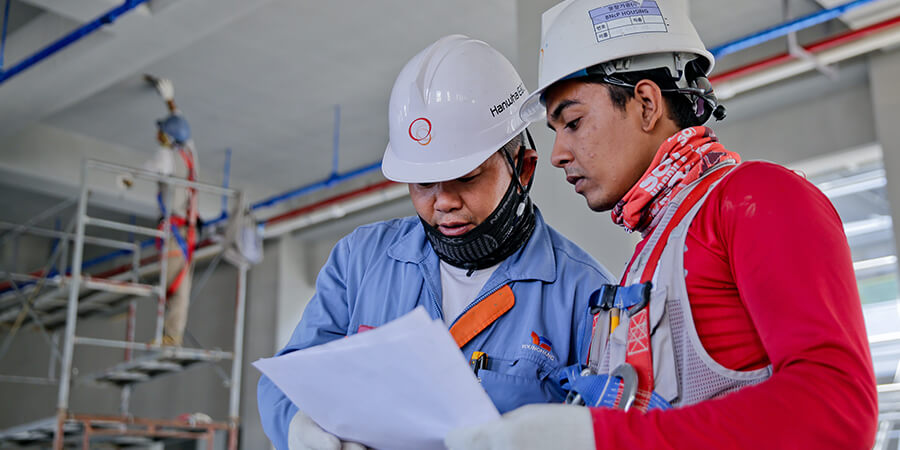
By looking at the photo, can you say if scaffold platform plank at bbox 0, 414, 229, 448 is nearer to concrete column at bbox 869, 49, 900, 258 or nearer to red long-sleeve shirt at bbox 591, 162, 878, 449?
concrete column at bbox 869, 49, 900, 258

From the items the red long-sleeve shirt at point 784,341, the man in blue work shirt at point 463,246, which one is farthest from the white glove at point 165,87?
the red long-sleeve shirt at point 784,341

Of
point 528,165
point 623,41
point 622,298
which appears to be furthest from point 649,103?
point 528,165

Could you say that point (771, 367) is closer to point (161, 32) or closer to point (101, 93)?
point (161, 32)

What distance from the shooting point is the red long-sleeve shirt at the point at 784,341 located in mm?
1176

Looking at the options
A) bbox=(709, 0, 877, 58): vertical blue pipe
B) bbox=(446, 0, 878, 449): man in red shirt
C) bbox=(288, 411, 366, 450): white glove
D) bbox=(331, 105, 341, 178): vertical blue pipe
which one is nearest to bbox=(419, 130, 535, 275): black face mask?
bbox=(446, 0, 878, 449): man in red shirt

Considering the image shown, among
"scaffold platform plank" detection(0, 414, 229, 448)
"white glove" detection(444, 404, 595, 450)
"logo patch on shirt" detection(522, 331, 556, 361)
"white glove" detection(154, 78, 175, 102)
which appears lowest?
"scaffold platform plank" detection(0, 414, 229, 448)

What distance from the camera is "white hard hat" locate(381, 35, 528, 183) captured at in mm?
2314

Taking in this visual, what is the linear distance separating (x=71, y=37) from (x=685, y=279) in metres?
6.63

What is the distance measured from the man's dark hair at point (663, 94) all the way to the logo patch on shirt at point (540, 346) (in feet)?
2.12

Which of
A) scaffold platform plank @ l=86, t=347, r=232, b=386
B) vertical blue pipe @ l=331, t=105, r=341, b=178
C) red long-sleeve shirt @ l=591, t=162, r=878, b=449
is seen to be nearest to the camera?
red long-sleeve shirt @ l=591, t=162, r=878, b=449

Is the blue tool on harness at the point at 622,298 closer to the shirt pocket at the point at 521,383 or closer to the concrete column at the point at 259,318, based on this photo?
the shirt pocket at the point at 521,383

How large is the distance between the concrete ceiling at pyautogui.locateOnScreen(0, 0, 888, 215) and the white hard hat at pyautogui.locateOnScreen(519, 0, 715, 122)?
205 inches

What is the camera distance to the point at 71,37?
6.96m

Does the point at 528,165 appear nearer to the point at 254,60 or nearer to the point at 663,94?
the point at 663,94
